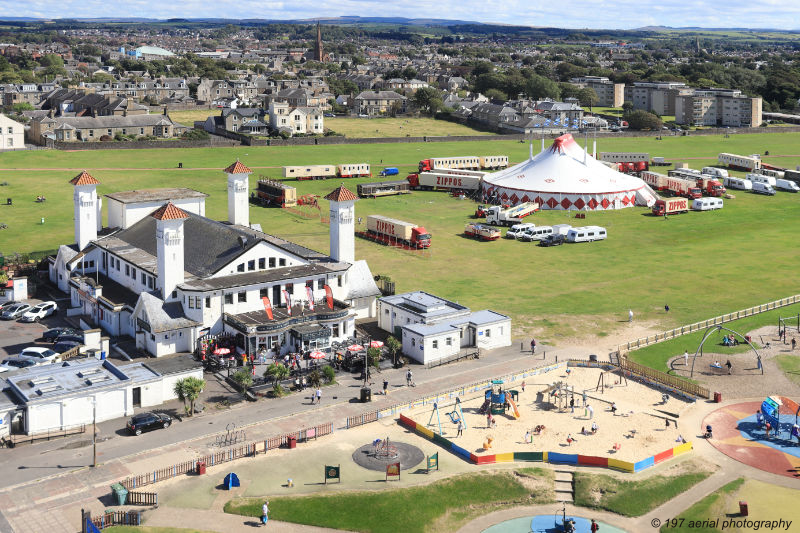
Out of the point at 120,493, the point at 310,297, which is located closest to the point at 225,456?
the point at 120,493

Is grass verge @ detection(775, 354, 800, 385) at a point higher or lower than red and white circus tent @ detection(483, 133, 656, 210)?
lower

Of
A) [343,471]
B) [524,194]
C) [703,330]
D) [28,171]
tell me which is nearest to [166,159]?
[28,171]

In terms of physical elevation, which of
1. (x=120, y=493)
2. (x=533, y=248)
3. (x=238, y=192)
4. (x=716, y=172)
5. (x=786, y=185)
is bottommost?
(x=120, y=493)

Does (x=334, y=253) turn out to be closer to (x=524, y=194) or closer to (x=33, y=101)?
(x=524, y=194)

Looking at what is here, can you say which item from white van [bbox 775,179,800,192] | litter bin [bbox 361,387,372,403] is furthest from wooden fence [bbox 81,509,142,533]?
white van [bbox 775,179,800,192]

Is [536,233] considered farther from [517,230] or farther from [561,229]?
[561,229]

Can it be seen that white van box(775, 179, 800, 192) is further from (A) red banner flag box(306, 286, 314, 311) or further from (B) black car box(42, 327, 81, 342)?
(B) black car box(42, 327, 81, 342)
